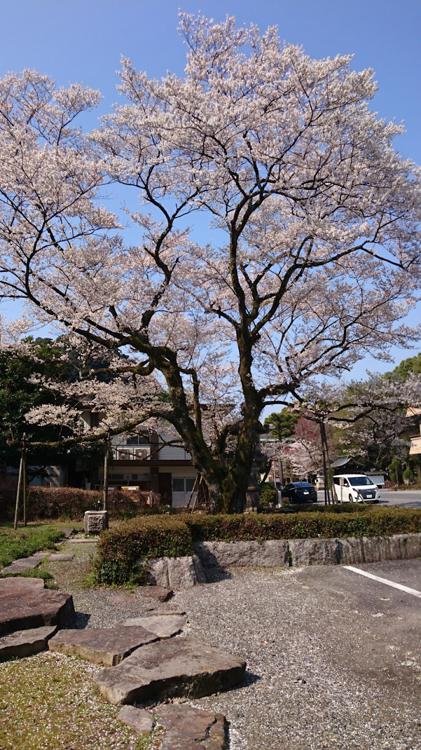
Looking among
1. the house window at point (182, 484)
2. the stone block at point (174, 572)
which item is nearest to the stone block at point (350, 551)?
the stone block at point (174, 572)

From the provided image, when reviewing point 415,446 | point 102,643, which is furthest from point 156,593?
point 415,446

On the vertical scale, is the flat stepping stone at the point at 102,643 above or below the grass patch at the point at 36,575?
below

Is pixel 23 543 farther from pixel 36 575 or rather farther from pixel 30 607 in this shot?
pixel 30 607

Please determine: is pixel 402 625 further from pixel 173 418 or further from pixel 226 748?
pixel 173 418

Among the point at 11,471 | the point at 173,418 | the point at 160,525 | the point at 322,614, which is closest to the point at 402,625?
the point at 322,614

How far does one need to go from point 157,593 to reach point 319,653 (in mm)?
2530

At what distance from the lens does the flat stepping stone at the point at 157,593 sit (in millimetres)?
A: 6457

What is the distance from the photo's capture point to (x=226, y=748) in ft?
10.1

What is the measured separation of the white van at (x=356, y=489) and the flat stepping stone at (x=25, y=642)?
849 inches

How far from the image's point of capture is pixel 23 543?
32.5 ft

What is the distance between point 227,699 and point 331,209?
809 centimetres

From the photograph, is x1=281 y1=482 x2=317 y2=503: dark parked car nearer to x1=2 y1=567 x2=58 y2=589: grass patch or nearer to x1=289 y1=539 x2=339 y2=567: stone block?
x1=289 y1=539 x2=339 y2=567: stone block

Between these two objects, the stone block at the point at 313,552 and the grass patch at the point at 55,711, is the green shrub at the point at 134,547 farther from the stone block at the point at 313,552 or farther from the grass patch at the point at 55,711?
the grass patch at the point at 55,711

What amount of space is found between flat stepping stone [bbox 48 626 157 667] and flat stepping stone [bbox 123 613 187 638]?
1.03 feet
